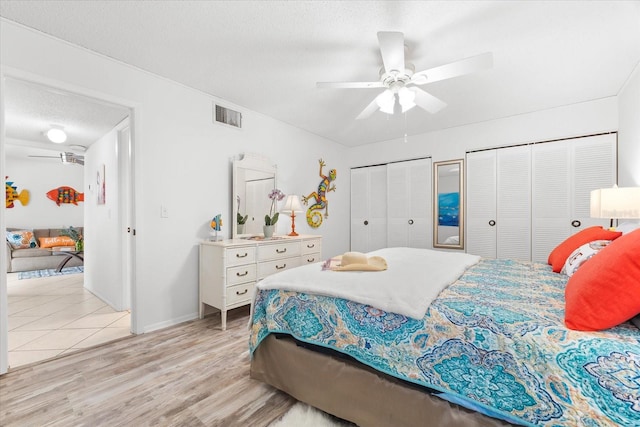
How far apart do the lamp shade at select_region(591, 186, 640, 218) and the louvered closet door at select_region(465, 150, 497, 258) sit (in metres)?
1.51

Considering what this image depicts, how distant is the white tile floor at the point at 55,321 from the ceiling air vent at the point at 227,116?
234 cm

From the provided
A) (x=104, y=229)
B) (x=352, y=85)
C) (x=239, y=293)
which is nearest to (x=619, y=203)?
(x=352, y=85)

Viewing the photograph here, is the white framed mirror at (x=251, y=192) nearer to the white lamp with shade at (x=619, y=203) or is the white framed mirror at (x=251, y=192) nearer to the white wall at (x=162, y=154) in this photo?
the white wall at (x=162, y=154)

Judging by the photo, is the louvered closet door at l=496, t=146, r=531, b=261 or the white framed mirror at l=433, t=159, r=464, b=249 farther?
the white framed mirror at l=433, t=159, r=464, b=249

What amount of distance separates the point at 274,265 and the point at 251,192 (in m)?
0.96

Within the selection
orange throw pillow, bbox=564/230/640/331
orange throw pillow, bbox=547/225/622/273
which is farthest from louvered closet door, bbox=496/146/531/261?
orange throw pillow, bbox=564/230/640/331

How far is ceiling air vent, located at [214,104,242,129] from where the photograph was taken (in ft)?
10.1

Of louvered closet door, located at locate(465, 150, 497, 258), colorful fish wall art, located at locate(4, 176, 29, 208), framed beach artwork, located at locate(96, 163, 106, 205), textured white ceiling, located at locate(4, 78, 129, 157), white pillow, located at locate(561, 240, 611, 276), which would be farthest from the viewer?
colorful fish wall art, located at locate(4, 176, 29, 208)

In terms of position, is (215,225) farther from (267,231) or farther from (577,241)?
(577,241)

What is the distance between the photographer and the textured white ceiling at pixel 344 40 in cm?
177

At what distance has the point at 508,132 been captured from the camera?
364 cm

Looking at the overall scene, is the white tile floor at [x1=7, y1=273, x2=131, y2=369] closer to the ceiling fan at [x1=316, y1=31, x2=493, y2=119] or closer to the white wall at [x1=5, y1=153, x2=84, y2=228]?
the white wall at [x1=5, y1=153, x2=84, y2=228]

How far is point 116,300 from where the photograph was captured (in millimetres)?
3234

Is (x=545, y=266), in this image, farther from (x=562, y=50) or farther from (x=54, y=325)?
(x=54, y=325)
